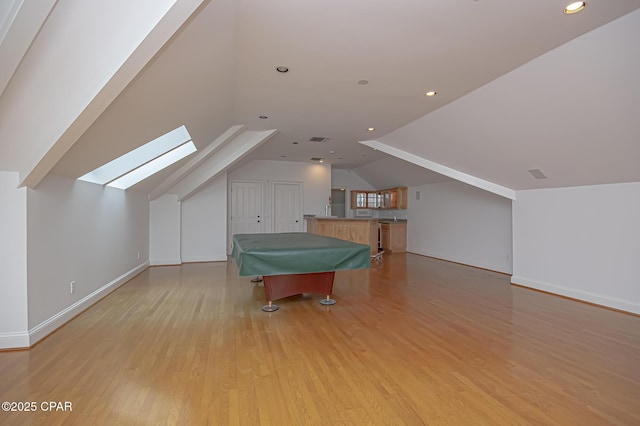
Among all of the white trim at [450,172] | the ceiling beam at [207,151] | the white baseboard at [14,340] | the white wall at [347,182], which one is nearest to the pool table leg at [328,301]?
the white baseboard at [14,340]

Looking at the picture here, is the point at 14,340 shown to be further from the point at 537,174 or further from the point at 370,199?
the point at 370,199

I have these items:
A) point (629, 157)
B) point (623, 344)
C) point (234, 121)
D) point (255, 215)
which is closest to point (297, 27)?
point (234, 121)

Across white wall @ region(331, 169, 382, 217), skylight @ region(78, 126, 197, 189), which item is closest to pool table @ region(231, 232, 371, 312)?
skylight @ region(78, 126, 197, 189)

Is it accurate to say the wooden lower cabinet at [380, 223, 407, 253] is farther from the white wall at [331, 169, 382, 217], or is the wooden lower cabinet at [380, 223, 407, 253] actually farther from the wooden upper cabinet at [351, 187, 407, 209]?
the white wall at [331, 169, 382, 217]

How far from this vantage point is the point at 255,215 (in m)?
8.39

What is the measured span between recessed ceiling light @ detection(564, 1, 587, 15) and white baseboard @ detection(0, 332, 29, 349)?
198 inches

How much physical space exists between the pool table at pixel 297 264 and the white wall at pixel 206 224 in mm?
3790

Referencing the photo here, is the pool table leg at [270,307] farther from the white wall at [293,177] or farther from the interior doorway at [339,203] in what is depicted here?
the interior doorway at [339,203]

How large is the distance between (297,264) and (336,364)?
1.34m

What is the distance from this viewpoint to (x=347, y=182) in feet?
34.6

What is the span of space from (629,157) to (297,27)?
3800 millimetres

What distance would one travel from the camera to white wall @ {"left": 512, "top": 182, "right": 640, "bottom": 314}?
12.4 ft

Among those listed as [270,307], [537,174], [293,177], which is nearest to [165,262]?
[293,177]

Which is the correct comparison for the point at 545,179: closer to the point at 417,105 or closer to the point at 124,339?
the point at 417,105
